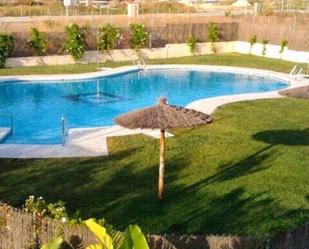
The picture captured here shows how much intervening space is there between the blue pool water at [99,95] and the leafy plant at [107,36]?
3.37 m

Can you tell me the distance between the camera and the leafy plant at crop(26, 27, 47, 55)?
30219 mm

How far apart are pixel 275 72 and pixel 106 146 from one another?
1633 cm

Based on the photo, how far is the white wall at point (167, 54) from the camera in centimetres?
3075

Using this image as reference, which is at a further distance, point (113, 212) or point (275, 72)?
point (275, 72)

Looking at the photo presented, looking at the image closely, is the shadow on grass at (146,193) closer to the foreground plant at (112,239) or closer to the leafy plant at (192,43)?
the foreground plant at (112,239)

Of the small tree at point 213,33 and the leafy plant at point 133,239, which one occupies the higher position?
the small tree at point 213,33

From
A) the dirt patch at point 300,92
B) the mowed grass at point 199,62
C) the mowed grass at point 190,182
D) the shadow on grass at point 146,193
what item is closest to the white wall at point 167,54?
the mowed grass at point 199,62

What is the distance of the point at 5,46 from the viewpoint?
2903 cm

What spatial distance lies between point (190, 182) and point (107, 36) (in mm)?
A: 20523

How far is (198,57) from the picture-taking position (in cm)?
3494

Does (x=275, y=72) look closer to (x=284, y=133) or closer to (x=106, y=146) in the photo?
(x=284, y=133)

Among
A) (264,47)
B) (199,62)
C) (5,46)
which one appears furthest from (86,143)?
(264,47)

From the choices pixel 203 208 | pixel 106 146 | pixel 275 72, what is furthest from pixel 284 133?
pixel 275 72

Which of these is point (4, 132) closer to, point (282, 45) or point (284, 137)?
point (284, 137)
